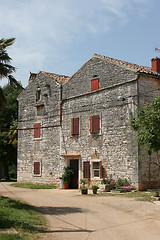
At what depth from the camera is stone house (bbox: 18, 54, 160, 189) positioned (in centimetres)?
1752

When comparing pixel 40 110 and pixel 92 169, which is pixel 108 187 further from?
pixel 40 110

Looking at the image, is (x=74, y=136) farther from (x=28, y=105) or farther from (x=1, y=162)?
(x=1, y=162)

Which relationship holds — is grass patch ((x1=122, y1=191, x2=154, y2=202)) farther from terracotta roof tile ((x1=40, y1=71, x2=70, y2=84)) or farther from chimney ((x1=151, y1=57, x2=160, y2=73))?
terracotta roof tile ((x1=40, y1=71, x2=70, y2=84))

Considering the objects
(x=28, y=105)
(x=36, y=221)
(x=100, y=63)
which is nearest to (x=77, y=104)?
(x=100, y=63)

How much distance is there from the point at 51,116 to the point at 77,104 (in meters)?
2.95

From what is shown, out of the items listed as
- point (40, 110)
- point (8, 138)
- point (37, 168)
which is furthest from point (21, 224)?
point (8, 138)

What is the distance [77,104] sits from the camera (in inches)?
830

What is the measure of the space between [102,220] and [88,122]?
11.1m

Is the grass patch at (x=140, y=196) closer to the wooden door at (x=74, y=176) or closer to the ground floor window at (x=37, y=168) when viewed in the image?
the wooden door at (x=74, y=176)

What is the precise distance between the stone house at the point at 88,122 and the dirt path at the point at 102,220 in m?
4.62

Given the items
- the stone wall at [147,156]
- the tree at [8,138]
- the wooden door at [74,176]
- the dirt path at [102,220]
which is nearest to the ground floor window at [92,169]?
the wooden door at [74,176]

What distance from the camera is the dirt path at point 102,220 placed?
298 inches

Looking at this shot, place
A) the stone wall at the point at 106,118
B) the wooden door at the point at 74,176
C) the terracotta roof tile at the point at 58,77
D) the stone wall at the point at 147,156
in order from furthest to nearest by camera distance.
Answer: the terracotta roof tile at the point at 58,77
the wooden door at the point at 74,176
the stone wall at the point at 106,118
the stone wall at the point at 147,156

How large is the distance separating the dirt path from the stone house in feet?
15.2
